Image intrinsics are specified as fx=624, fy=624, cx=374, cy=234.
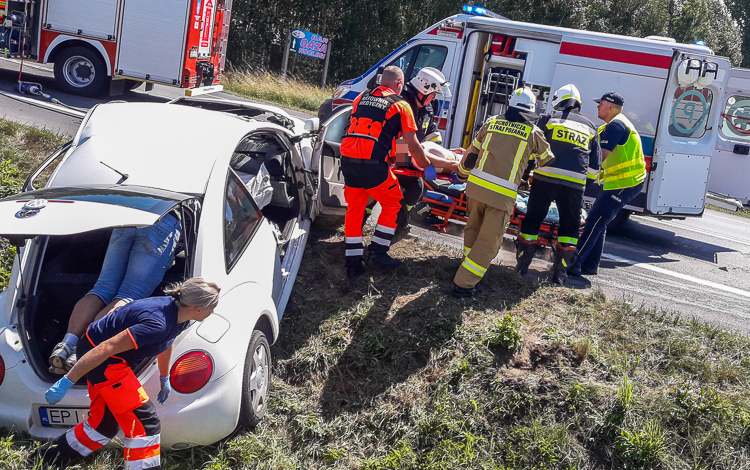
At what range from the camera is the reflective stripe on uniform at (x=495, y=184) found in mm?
5160

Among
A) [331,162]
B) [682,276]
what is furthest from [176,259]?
[682,276]

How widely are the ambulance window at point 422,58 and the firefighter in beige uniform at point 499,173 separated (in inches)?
193

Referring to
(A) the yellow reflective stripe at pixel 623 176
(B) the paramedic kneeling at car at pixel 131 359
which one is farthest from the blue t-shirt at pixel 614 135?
(B) the paramedic kneeling at car at pixel 131 359

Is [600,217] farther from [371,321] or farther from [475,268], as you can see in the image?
[371,321]

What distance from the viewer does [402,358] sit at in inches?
178

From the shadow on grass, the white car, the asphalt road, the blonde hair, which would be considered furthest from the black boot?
the blonde hair

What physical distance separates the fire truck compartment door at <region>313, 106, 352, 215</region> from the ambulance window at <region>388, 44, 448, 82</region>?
3834mm

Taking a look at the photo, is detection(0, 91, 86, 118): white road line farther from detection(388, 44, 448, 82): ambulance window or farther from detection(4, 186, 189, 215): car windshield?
detection(4, 186, 189, 215): car windshield

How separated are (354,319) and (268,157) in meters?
1.69

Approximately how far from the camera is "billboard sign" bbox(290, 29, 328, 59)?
19.5m

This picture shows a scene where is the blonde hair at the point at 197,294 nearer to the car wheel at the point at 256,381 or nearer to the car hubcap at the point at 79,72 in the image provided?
the car wheel at the point at 256,381

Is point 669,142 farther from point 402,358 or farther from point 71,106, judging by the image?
point 71,106

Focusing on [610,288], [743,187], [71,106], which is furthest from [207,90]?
[743,187]

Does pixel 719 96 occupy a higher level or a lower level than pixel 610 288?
higher
